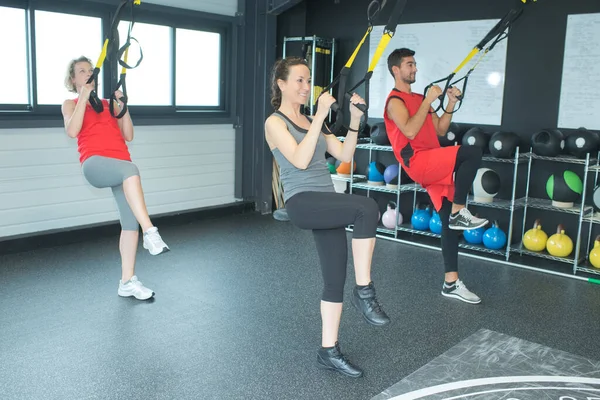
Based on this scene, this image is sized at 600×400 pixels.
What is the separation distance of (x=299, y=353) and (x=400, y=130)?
5.01 ft

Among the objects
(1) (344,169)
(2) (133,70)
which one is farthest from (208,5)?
(1) (344,169)

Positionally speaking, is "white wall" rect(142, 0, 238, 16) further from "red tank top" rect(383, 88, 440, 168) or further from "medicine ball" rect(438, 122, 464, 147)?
"red tank top" rect(383, 88, 440, 168)

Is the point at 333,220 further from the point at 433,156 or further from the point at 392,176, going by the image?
the point at 392,176

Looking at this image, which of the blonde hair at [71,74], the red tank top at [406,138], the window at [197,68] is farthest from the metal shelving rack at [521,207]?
the blonde hair at [71,74]

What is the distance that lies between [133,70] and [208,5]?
1.09 meters

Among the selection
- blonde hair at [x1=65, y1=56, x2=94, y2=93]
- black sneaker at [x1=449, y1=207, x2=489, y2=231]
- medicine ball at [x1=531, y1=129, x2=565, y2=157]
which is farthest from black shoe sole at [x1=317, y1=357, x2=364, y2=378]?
medicine ball at [x1=531, y1=129, x2=565, y2=157]

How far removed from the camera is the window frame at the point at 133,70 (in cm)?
481

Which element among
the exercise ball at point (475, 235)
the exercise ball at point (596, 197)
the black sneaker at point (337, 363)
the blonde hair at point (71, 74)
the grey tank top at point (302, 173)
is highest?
the blonde hair at point (71, 74)

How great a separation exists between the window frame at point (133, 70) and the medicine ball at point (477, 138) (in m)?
2.63

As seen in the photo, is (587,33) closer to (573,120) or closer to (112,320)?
(573,120)

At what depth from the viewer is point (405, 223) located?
602cm

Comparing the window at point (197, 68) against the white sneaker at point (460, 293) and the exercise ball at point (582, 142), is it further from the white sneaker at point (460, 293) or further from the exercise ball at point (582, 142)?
the exercise ball at point (582, 142)

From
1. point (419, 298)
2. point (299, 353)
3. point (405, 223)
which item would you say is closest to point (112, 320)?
point (299, 353)

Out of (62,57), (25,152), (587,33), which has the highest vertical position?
(587,33)
